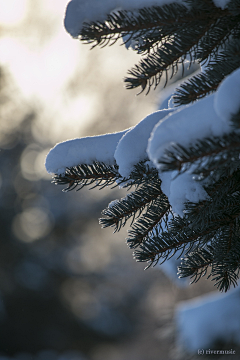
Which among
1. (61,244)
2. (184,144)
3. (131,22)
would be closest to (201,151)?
(184,144)

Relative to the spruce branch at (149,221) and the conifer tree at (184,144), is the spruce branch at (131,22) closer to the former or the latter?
the conifer tree at (184,144)

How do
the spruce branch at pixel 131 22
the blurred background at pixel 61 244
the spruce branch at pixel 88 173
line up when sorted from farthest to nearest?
the blurred background at pixel 61 244, the spruce branch at pixel 88 173, the spruce branch at pixel 131 22

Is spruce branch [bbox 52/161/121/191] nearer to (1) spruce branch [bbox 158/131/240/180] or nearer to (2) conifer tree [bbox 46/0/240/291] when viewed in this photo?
(2) conifer tree [bbox 46/0/240/291]

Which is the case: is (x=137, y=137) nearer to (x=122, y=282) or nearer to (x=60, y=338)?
(x=60, y=338)

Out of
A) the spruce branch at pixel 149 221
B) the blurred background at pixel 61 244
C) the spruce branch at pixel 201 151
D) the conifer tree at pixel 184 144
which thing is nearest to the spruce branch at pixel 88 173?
the conifer tree at pixel 184 144

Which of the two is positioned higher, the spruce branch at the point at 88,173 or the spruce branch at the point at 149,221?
the spruce branch at the point at 88,173

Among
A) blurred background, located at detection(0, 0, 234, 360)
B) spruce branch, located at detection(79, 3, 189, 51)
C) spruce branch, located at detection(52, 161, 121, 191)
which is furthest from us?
blurred background, located at detection(0, 0, 234, 360)

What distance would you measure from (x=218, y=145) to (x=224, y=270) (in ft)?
2.10

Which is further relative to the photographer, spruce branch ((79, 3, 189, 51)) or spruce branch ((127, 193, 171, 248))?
spruce branch ((127, 193, 171, 248))

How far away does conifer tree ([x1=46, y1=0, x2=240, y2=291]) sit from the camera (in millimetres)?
→ 545

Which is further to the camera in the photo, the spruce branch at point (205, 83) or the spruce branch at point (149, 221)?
the spruce branch at point (149, 221)

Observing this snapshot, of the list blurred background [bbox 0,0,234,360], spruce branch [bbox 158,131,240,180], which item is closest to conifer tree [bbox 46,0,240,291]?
spruce branch [bbox 158,131,240,180]

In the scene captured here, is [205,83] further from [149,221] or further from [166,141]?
[149,221]

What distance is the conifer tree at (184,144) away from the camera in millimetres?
545
